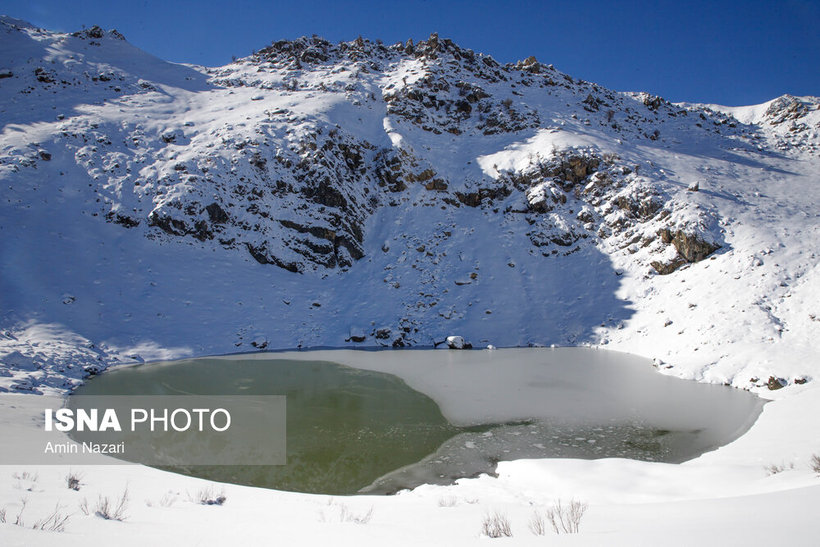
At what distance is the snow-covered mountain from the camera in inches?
752

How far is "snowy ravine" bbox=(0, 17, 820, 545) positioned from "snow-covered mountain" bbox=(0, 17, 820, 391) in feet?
0.57

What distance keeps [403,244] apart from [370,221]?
415cm

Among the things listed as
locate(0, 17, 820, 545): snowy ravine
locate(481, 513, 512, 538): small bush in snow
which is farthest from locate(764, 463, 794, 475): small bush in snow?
locate(481, 513, 512, 538): small bush in snow

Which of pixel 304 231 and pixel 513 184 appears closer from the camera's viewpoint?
pixel 304 231

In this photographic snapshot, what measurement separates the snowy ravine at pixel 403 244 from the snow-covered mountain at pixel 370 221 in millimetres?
173

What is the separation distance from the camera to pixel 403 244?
32031 millimetres

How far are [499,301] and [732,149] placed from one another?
105ft

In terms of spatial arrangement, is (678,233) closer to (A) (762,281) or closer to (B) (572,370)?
(A) (762,281)

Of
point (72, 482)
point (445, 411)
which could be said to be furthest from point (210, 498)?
point (445, 411)

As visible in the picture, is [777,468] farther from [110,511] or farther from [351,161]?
[351,161]

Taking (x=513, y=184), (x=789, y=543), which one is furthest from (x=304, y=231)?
(x=789, y=543)

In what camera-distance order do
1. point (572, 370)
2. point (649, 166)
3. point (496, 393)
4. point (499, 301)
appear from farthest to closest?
point (649, 166) → point (499, 301) → point (572, 370) → point (496, 393)

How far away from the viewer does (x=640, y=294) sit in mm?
24672

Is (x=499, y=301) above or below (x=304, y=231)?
below
